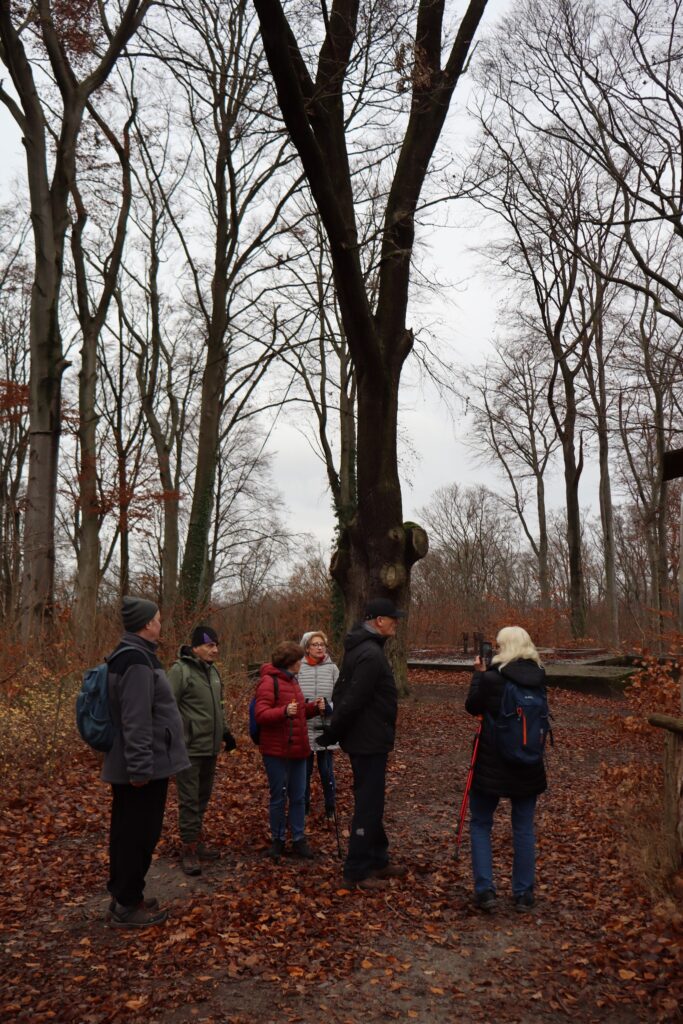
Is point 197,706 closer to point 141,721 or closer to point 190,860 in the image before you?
point 190,860

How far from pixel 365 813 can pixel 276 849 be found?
3.31 feet

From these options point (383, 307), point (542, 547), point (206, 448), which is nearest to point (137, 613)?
point (383, 307)

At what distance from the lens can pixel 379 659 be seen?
19.9 feet

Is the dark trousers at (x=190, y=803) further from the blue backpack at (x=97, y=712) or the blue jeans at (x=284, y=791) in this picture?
the blue backpack at (x=97, y=712)

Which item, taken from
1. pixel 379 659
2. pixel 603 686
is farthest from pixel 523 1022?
pixel 603 686

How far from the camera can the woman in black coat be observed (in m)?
5.63

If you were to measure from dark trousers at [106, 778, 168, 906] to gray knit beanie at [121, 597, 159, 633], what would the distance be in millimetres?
938

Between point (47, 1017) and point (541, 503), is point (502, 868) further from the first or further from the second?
point (541, 503)

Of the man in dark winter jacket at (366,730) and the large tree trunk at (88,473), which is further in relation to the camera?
the large tree trunk at (88,473)

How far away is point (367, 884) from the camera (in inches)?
234

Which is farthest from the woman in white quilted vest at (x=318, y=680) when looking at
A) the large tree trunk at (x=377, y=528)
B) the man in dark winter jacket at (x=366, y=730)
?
the large tree trunk at (x=377, y=528)

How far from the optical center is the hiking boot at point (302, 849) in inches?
262

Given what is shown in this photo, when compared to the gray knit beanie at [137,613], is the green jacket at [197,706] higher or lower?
lower

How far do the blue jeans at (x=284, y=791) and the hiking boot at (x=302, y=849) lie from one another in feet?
0.10
